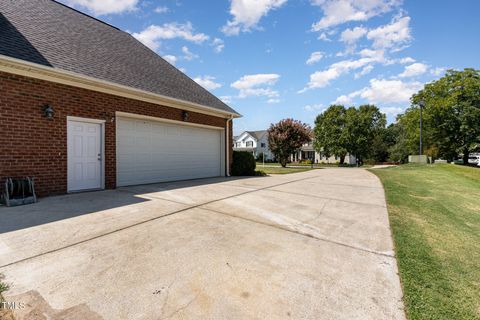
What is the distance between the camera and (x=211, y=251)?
9.33ft

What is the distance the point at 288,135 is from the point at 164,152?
1543 cm

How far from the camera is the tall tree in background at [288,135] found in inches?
876

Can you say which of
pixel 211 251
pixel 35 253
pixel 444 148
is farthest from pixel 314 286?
pixel 444 148

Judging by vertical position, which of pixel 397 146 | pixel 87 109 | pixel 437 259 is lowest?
pixel 437 259

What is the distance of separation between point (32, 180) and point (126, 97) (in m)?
3.48

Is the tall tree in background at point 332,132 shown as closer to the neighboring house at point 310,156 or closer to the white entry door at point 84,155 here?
the neighboring house at point 310,156

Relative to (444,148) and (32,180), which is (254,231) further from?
(444,148)

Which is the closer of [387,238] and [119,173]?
[387,238]

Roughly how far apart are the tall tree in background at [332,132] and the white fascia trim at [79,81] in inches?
1214

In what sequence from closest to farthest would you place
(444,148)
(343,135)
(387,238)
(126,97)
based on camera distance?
(387,238) < (126,97) < (444,148) < (343,135)

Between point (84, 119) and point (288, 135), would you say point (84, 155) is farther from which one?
point (288, 135)

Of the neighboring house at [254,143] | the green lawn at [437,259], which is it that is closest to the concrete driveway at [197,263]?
the green lawn at [437,259]

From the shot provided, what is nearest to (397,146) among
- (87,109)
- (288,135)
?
(288,135)

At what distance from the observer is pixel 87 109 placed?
6.58 meters
